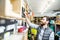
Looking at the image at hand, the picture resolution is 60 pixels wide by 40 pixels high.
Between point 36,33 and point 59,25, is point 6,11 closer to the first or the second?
point 36,33

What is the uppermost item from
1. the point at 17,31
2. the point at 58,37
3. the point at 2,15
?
the point at 2,15

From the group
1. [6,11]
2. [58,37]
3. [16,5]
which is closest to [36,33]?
[58,37]

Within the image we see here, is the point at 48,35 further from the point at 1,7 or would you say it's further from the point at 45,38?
the point at 1,7

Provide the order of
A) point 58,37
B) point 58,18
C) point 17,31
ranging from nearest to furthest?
point 17,31 → point 58,37 → point 58,18

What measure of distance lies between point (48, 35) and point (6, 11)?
191 centimetres

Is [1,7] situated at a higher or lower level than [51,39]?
higher

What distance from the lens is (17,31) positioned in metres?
1.59

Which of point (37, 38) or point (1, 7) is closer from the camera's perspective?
point (1, 7)

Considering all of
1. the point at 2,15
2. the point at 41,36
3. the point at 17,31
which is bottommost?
the point at 41,36

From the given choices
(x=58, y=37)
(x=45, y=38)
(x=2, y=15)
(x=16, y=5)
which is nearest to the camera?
(x=2, y=15)

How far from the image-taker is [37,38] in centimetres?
242

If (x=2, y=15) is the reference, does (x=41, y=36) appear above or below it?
below

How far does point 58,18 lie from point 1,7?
13.5 ft

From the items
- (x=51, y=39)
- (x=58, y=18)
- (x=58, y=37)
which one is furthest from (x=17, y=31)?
(x=58, y=18)
